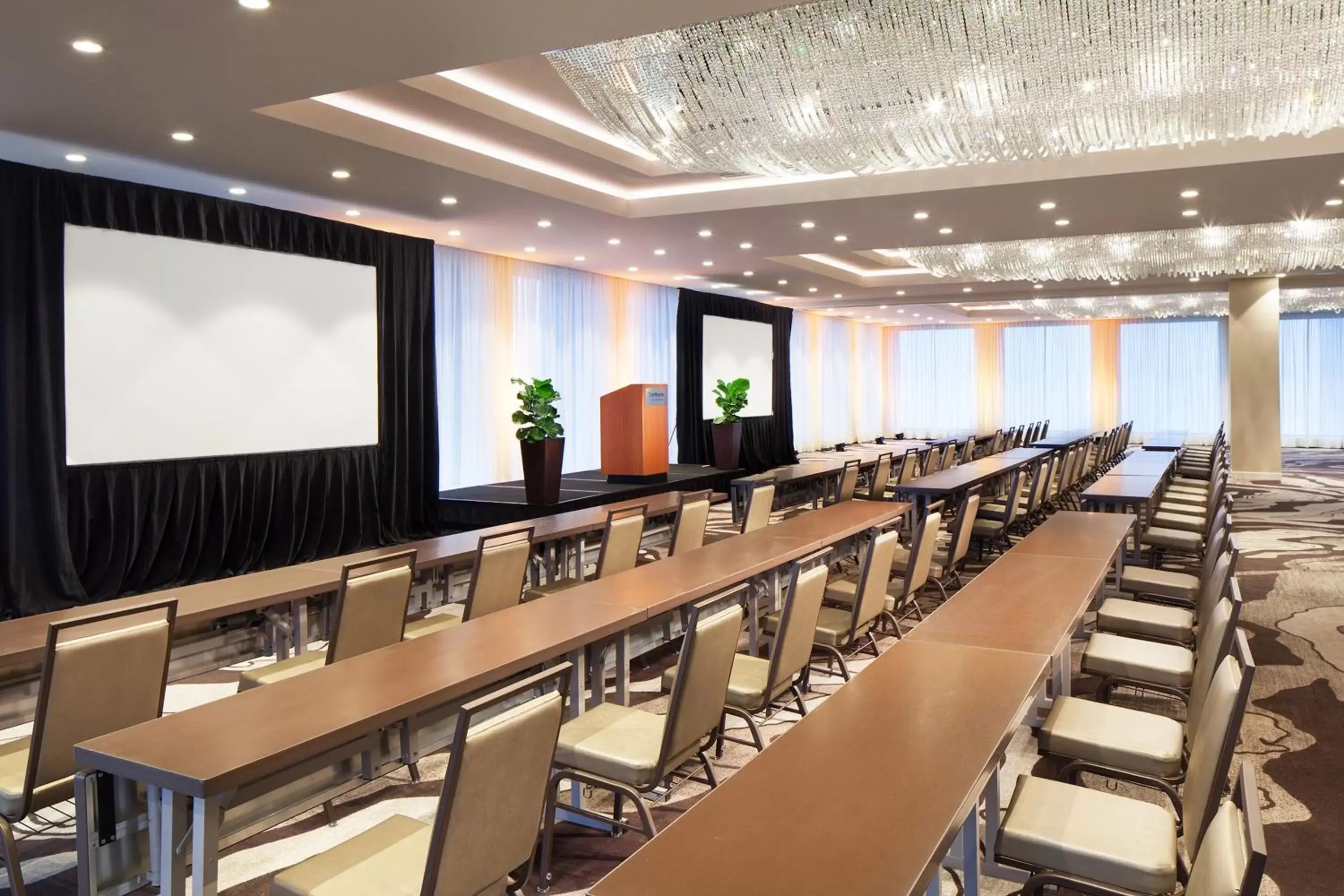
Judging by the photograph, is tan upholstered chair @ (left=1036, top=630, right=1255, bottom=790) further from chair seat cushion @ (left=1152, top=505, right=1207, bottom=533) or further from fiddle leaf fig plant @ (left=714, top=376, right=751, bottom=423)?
fiddle leaf fig plant @ (left=714, top=376, right=751, bottom=423)

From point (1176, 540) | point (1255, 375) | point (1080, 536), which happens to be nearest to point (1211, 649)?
point (1080, 536)

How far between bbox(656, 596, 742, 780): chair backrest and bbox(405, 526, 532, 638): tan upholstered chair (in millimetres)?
1545

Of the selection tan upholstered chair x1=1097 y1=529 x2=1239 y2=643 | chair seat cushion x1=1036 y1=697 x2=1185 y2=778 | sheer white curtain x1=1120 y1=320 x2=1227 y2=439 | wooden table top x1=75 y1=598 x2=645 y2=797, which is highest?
sheer white curtain x1=1120 y1=320 x2=1227 y2=439

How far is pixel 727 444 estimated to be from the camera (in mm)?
14664

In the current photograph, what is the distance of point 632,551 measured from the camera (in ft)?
18.8

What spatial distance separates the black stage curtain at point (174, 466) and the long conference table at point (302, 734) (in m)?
4.99

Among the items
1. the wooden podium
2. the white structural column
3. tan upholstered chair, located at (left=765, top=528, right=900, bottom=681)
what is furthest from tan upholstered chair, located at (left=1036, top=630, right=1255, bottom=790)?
the white structural column

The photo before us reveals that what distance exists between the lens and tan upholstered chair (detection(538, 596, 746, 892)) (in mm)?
2867

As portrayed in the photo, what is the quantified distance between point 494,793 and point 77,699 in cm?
168

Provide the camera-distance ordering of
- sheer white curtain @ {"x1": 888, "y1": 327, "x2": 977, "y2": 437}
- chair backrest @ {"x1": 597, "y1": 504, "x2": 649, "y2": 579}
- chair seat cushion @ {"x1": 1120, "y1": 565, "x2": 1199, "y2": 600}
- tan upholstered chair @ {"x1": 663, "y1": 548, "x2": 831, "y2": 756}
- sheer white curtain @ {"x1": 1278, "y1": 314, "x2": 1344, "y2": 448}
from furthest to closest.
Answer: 1. sheer white curtain @ {"x1": 888, "y1": 327, "x2": 977, "y2": 437}
2. sheer white curtain @ {"x1": 1278, "y1": 314, "x2": 1344, "y2": 448}
3. chair backrest @ {"x1": 597, "y1": 504, "x2": 649, "y2": 579}
4. chair seat cushion @ {"x1": 1120, "y1": 565, "x2": 1199, "y2": 600}
5. tan upholstered chair @ {"x1": 663, "y1": 548, "x2": 831, "y2": 756}

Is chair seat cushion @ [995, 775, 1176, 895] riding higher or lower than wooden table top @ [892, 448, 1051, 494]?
lower

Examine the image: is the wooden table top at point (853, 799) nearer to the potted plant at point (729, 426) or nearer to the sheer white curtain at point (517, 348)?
the sheer white curtain at point (517, 348)

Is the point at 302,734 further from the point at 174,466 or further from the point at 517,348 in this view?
the point at 517,348

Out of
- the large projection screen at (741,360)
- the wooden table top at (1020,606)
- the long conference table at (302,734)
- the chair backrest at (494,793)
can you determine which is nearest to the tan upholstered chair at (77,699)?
the long conference table at (302,734)
